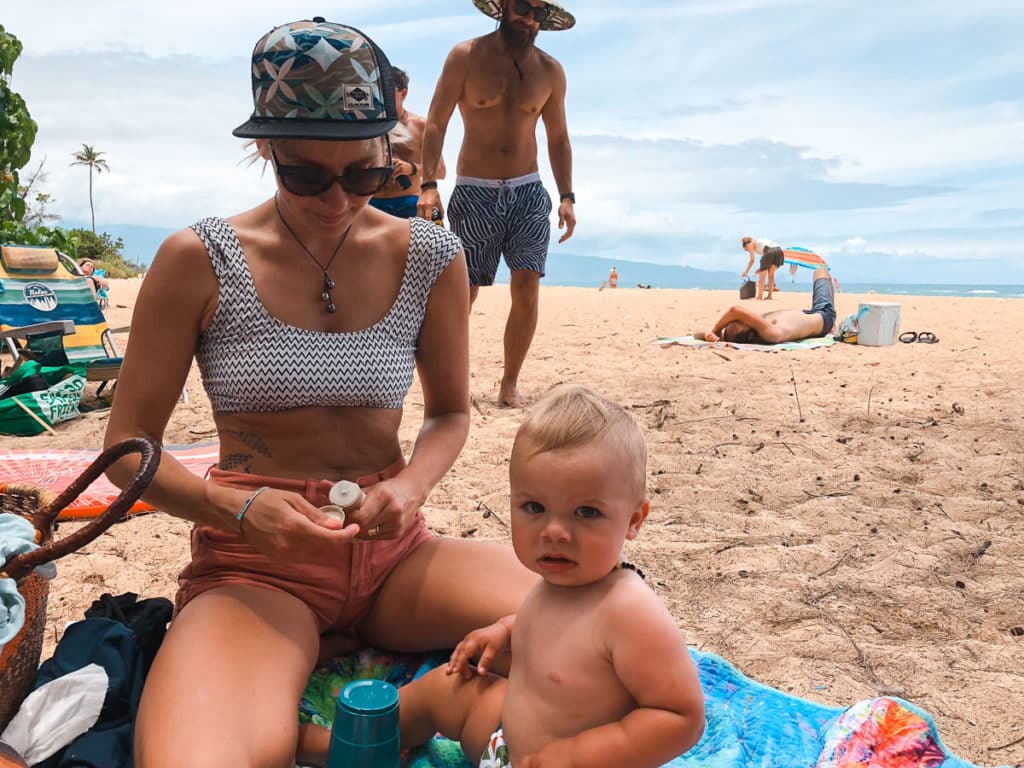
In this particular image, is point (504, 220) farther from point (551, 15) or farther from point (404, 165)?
point (551, 15)

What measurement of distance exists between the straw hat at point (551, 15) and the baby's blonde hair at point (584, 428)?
4.12 meters

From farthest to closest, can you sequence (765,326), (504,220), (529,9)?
(765,326)
(504,220)
(529,9)

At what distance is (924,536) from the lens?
11.8 feet

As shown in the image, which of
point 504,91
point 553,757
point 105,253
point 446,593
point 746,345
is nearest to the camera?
point 553,757

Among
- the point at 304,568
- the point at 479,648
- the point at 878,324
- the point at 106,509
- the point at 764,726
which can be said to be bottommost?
the point at 764,726

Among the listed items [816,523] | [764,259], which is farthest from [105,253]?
[816,523]

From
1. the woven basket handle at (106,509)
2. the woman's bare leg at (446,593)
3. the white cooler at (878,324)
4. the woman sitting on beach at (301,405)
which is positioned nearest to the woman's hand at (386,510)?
the woman sitting on beach at (301,405)

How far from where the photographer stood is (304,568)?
214cm

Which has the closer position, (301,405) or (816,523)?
(301,405)

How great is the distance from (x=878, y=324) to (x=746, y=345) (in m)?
1.39

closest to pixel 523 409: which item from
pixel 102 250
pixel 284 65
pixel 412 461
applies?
pixel 412 461

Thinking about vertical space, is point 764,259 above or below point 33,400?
above

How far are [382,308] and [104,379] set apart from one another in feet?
15.0

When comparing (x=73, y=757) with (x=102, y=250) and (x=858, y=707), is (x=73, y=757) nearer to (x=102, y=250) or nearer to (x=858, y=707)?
(x=858, y=707)
